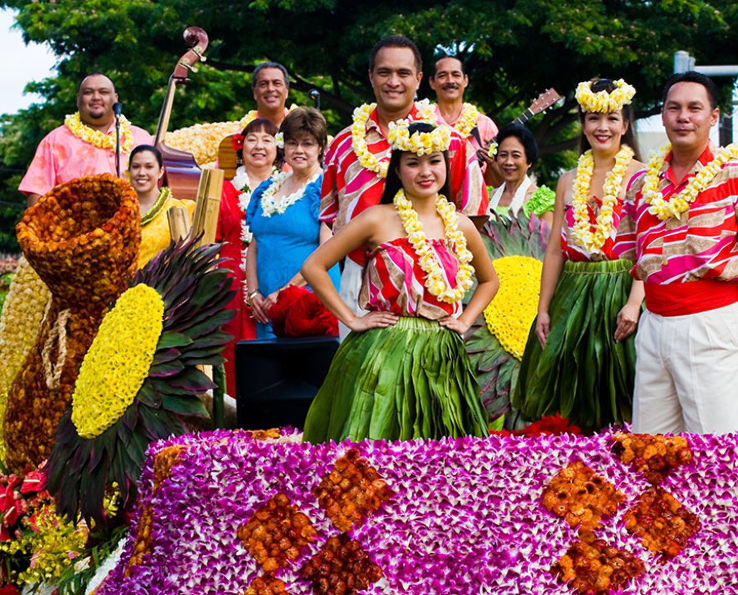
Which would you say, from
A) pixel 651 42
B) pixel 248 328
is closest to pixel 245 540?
pixel 248 328

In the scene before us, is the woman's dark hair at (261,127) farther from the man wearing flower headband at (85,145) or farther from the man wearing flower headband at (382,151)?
the man wearing flower headband at (382,151)

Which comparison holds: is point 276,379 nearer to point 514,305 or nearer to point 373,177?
point 373,177

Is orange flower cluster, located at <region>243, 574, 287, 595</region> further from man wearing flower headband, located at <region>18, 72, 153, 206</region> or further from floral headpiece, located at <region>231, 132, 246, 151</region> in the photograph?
floral headpiece, located at <region>231, 132, 246, 151</region>

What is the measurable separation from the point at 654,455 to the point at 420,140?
1309 millimetres

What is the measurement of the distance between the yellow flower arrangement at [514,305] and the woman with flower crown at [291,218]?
82 cm

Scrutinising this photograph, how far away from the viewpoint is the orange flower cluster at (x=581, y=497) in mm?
3277

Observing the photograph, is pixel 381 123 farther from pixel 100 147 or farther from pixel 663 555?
pixel 100 147

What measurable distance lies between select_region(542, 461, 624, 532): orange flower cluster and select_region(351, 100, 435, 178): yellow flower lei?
6.04 feet

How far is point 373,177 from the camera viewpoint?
16.0ft

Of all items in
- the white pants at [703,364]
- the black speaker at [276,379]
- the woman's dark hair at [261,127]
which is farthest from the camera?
the woman's dark hair at [261,127]

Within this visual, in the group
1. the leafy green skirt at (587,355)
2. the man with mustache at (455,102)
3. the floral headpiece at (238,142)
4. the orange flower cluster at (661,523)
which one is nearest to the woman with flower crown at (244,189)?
the floral headpiece at (238,142)

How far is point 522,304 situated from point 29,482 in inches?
100

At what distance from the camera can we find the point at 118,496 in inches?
172

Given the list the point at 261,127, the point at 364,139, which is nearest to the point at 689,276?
the point at 364,139
